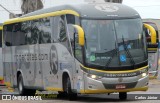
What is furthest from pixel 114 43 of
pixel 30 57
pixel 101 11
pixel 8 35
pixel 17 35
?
pixel 8 35

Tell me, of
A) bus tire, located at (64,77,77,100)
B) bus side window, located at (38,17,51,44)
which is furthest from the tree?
bus tire, located at (64,77,77,100)

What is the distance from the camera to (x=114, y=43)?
66.5 feet

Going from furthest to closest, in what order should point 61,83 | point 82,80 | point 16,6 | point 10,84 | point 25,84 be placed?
1. point 16,6
2. point 10,84
3. point 25,84
4. point 61,83
5. point 82,80

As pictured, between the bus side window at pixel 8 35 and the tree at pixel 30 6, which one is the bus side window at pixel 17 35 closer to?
the bus side window at pixel 8 35

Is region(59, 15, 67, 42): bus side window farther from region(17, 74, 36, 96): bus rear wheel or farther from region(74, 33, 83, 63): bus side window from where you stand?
region(17, 74, 36, 96): bus rear wheel

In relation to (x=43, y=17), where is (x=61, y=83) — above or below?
below

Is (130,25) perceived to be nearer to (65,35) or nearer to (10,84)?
(65,35)

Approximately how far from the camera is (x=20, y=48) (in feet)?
87.7

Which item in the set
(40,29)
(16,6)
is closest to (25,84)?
(40,29)

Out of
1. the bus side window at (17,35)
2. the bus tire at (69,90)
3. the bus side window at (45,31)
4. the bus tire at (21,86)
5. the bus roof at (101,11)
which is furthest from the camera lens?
the bus tire at (21,86)

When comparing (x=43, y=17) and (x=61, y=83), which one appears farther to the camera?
(x=43, y=17)

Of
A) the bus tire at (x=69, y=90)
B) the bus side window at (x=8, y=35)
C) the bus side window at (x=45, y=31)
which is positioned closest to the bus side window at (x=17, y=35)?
the bus side window at (x=8, y=35)

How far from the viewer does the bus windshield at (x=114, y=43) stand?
20.1 m

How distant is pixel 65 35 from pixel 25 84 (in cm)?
580
